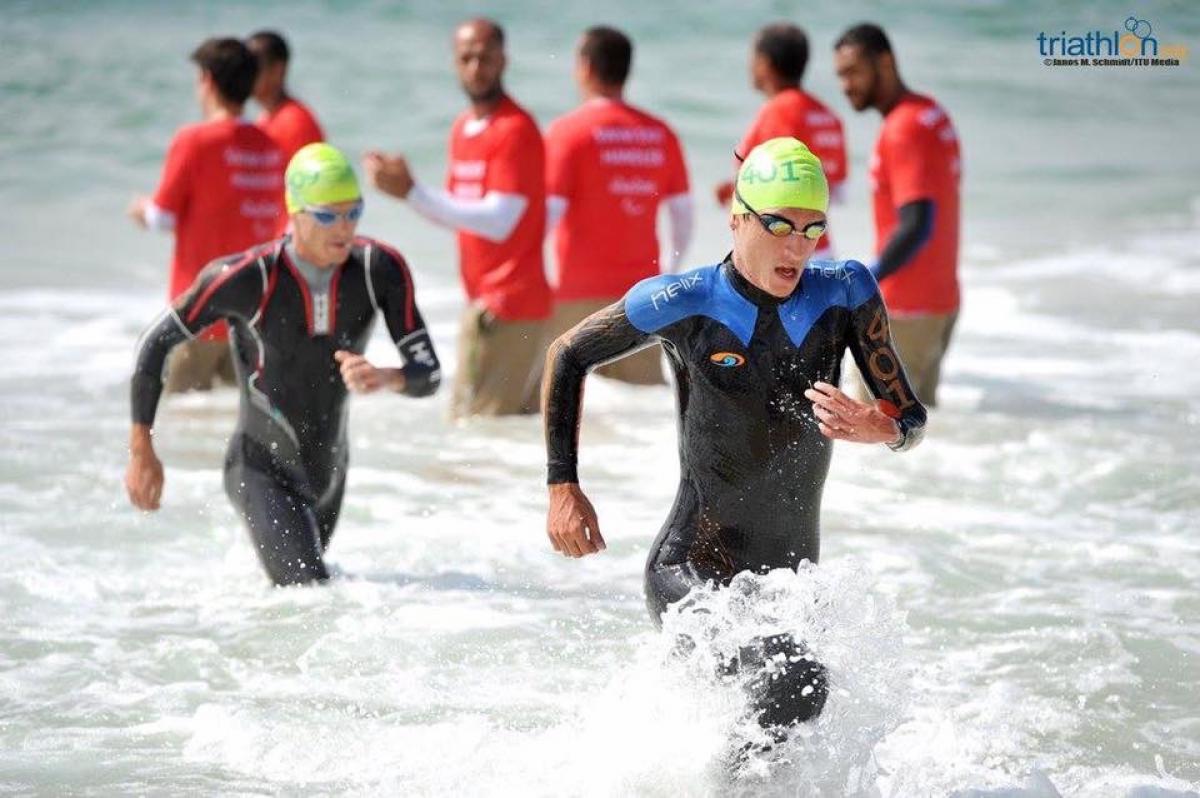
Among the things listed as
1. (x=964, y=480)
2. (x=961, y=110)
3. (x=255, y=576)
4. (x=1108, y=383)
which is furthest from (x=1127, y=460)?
(x=961, y=110)

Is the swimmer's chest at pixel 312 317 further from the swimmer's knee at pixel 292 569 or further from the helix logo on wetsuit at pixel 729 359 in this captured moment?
the helix logo on wetsuit at pixel 729 359

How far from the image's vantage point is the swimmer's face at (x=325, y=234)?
6.99 meters

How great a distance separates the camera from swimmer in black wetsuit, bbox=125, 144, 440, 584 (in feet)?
22.8

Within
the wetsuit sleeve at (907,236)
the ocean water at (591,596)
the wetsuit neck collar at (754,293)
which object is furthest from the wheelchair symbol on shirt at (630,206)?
the wetsuit neck collar at (754,293)

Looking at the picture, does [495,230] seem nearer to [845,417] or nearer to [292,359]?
[292,359]

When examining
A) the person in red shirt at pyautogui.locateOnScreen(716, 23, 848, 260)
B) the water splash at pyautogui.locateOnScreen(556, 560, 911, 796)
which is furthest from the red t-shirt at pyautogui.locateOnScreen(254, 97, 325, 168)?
the water splash at pyautogui.locateOnScreen(556, 560, 911, 796)

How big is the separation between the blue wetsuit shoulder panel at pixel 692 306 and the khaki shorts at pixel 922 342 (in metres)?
5.40

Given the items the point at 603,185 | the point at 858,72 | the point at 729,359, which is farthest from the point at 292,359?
the point at 858,72

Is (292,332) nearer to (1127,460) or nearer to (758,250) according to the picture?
(758,250)

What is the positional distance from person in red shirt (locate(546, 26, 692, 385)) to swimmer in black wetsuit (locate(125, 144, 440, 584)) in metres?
3.54

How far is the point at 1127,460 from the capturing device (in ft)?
32.1

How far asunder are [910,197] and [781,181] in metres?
5.23

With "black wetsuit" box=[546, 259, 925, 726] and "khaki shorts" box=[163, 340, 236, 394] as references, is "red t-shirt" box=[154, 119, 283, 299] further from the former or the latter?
"black wetsuit" box=[546, 259, 925, 726]

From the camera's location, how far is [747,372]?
5.08m
